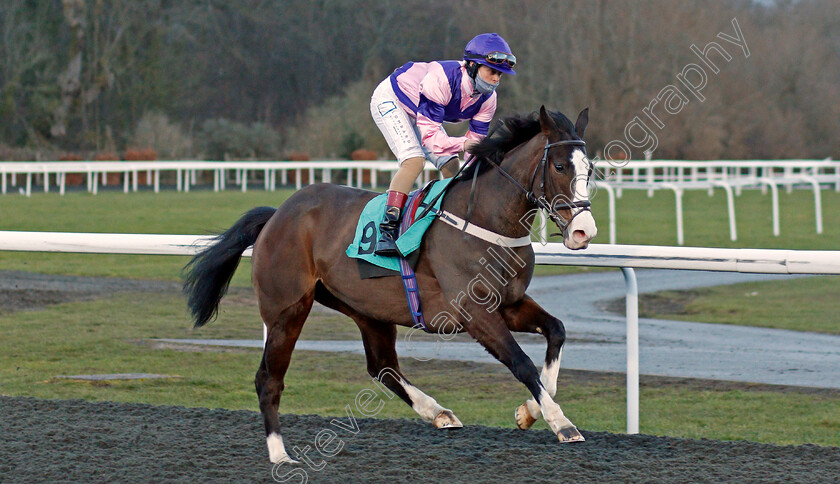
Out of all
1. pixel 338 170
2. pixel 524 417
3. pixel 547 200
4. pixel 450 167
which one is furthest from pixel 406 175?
pixel 338 170

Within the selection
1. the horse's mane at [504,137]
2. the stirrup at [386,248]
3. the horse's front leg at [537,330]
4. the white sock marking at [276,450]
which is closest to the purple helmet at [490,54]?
the horse's mane at [504,137]

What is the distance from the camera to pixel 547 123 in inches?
139

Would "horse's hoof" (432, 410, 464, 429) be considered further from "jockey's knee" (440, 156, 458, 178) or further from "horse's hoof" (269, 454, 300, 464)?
"jockey's knee" (440, 156, 458, 178)

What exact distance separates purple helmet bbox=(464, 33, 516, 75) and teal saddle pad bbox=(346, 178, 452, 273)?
0.47m

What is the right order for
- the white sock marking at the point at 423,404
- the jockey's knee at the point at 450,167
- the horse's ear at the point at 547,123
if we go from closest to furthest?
the horse's ear at the point at 547,123 → the jockey's knee at the point at 450,167 → the white sock marking at the point at 423,404

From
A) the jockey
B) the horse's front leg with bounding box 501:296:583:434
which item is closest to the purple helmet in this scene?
the jockey

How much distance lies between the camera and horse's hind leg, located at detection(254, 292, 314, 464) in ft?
12.8

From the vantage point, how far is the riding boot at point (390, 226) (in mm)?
3812

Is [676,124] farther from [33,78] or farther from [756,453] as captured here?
[756,453]

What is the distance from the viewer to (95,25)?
3644cm

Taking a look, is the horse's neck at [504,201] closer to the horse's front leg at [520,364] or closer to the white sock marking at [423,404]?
the horse's front leg at [520,364]

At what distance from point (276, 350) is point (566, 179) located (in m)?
1.41

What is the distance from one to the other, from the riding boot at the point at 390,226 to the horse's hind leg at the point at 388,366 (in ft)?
1.76

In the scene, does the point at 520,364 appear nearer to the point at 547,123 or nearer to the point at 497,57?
the point at 547,123
